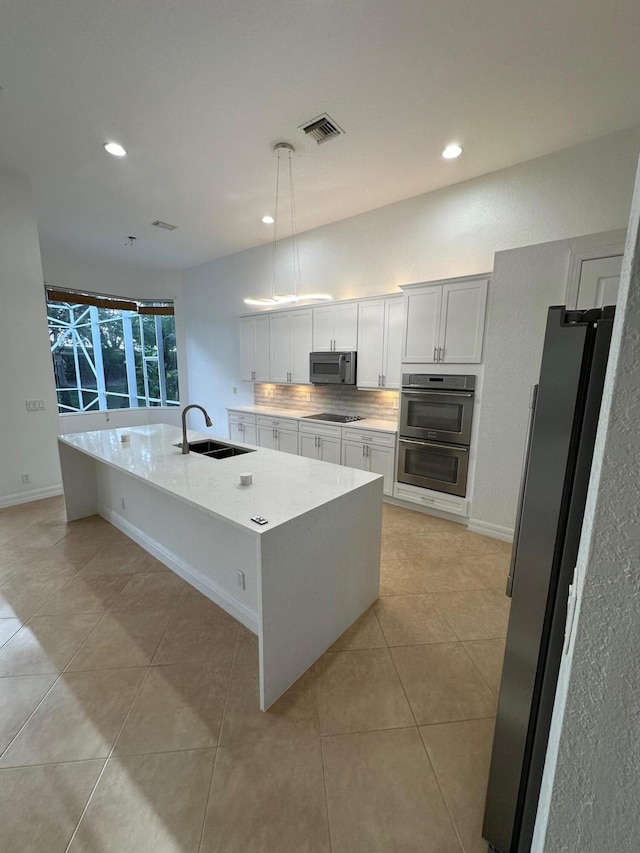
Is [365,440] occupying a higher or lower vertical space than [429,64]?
lower

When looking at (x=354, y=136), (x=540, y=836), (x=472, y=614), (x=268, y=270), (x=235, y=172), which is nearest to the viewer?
(x=540, y=836)

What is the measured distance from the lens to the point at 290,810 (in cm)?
122

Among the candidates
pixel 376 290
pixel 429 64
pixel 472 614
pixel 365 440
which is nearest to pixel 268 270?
pixel 376 290

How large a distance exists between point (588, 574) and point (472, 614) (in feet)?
6.52

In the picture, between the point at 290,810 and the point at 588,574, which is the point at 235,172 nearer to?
the point at 588,574

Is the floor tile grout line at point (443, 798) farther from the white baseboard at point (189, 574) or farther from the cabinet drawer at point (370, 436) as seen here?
the cabinet drawer at point (370, 436)

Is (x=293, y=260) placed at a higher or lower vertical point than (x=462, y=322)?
higher

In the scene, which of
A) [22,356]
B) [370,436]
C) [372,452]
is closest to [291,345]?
[370,436]

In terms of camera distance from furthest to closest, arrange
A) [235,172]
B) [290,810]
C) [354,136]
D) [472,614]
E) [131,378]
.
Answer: [131,378]
[235,172]
[354,136]
[472,614]
[290,810]

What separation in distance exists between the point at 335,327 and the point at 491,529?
9.22ft

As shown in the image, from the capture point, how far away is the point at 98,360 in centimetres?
634

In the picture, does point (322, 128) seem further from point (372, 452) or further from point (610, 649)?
point (610, 649)

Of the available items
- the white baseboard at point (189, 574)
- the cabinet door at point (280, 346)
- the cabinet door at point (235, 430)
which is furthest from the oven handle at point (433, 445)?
the cabinet door at point (235, 430)

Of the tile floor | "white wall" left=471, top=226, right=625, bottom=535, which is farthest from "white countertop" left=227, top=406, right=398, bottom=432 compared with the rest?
the tile floor
